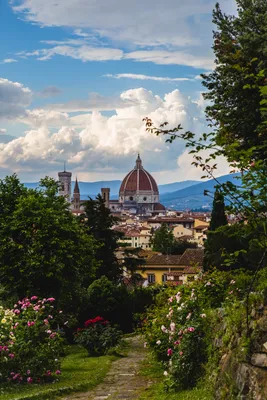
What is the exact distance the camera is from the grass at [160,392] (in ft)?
26.9

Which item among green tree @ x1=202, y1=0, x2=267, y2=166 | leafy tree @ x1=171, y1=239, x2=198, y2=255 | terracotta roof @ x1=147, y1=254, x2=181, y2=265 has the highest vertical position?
green tree @ x1=202, y1=0, x2=267, y2=166

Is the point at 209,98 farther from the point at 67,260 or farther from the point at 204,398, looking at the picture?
the point at 204,398

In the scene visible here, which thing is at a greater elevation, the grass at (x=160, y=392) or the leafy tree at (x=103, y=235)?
the leafy tree at (x=103, y=235)

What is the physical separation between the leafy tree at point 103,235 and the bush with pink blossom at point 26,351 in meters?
19.8

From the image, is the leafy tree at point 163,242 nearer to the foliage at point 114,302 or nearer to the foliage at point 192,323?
the foliage at point 114,302

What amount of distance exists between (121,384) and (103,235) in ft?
74.6

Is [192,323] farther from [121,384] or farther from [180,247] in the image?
[180,247]

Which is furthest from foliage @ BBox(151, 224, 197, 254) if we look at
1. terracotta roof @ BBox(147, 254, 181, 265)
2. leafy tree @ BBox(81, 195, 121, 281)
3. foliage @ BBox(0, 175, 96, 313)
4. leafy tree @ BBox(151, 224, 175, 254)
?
foliage @ BBox(0, 175, 96, 313)

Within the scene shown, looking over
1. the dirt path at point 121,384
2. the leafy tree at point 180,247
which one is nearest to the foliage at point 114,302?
the dirt path at point 121,384

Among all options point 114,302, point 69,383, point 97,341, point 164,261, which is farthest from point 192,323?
point 164,261

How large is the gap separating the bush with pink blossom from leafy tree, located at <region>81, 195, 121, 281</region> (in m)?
19.8

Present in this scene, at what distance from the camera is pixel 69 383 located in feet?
36.8

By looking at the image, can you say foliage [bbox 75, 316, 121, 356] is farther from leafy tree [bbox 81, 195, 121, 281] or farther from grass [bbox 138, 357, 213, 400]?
leafy tree [bbox 81, 195, 121, 281]

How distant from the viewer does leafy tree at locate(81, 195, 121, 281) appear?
1291 inches
